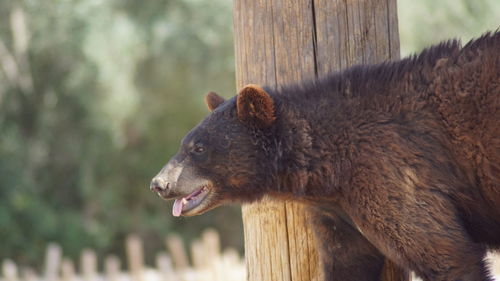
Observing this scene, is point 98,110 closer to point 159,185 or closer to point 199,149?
point 199,149

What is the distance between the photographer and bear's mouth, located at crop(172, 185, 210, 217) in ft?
17.5

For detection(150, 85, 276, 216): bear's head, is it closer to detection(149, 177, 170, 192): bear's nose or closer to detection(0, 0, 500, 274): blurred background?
detection(149, 177, 170, 192): bear's nose

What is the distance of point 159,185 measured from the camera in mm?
5227

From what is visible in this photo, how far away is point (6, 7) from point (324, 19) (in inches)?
839

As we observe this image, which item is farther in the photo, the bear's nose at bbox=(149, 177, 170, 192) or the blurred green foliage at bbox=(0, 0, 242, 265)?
the blurred green foliage at bbox=(0, 0, 242, 265)

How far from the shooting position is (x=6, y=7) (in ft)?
83.3

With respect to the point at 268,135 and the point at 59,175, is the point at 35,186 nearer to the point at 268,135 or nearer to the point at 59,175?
the point at 59,175

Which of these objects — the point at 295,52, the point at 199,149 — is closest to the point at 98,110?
the point at 295,52

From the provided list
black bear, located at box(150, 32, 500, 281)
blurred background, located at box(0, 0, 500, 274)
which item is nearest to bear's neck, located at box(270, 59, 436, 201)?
black bear, located at box(150, 32, 500, 281)

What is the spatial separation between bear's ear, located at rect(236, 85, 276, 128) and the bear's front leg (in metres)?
0.63

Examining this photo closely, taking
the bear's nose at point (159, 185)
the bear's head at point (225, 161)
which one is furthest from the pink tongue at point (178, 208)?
the bear's nose at point (159, 185)

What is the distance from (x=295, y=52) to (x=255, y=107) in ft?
1.72

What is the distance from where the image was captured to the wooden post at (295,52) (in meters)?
5.55

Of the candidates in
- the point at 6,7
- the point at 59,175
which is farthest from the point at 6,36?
the point at 59,175
